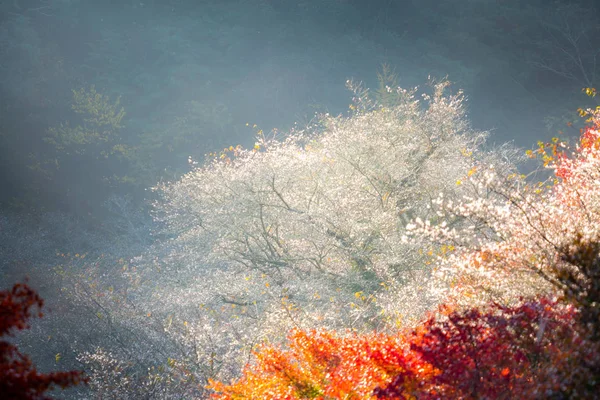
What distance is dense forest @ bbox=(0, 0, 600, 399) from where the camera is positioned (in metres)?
5.88

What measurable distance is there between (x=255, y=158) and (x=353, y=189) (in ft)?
12.5

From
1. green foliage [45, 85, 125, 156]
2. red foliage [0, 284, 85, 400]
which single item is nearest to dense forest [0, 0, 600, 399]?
red foliage [0, 284, 85, 400]

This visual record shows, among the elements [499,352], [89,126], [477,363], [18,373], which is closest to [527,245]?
[499,352]

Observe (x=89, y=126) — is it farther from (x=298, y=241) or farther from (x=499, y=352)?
(x=499, y=352)

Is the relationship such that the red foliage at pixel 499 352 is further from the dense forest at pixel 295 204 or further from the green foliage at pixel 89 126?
the green foliage at pixel 89 126

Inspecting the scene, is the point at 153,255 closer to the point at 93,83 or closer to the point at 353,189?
the point at 353,189

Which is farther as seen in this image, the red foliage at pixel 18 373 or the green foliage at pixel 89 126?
the green foliage at pixel 89 126

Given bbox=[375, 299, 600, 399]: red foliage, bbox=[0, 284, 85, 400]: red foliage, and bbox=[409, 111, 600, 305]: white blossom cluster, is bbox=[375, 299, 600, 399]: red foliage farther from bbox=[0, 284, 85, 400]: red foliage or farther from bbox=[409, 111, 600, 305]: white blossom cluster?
bbox=[0, 284, 85, 400]: red foliage

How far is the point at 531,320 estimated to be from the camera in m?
5.66

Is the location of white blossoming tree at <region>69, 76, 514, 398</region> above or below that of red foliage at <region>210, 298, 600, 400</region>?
above

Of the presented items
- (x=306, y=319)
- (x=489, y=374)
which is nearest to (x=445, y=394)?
(x=489, y=374)

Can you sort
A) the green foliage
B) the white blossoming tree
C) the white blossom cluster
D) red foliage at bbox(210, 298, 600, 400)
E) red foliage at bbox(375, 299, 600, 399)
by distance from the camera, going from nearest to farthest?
1. red foliage at bbox(210, 298, 600, 400)
2. red foliage at bbox(375, 299, 600, 399)
3. the white blossom cluster
4. the white blossoming tree
5. the green foliage

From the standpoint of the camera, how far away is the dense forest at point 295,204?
5879 mm

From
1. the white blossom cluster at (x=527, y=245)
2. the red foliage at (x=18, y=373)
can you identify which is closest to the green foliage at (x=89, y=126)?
the white blossom cluster at (x=527, y=245)
